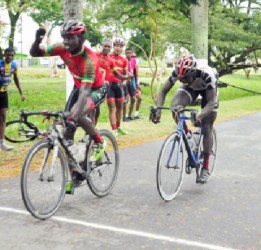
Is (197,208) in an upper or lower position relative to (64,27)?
lower

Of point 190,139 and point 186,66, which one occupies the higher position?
point 186,66

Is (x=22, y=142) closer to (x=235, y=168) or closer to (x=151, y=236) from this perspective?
(x=235, y=168)

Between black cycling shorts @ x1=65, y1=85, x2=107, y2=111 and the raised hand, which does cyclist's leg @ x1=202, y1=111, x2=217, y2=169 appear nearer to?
black cycling shorts @ x1=65, y1=85, x2=107, y2=111

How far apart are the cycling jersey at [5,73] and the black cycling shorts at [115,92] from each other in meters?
2.32

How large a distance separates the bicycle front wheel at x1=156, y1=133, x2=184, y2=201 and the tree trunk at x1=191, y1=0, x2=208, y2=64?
10572 mm

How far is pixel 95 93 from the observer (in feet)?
18.4

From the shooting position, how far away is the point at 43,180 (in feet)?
16.3

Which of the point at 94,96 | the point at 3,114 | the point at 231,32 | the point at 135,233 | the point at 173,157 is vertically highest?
the point at 231,32

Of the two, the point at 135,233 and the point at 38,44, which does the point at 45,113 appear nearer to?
the point at 38,44

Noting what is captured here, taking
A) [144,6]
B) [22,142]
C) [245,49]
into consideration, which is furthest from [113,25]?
[22,142]

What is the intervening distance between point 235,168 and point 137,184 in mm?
2003

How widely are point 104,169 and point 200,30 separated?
11488 mm

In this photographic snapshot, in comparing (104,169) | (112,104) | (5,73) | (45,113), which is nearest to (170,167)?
(104,169)

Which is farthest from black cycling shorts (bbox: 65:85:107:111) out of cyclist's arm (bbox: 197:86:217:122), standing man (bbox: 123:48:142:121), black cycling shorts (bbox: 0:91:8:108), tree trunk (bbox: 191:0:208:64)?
tree trunk (bbox: 191:0:208:64)
